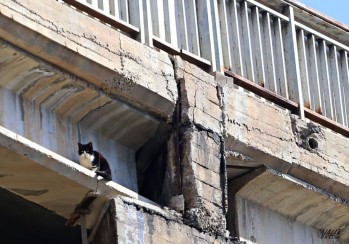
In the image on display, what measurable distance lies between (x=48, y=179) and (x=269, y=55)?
2505mm

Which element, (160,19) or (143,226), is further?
(160,19)

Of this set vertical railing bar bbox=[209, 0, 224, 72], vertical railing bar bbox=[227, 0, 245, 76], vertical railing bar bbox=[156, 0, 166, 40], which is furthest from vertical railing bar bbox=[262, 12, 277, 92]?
vertical railing bar bbox=[156, 0, 166, 40]

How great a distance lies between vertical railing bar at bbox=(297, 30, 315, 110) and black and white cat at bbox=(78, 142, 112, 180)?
2.36 meters

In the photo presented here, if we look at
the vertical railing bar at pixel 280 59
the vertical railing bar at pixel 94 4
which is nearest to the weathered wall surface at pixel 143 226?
the vertical railing bar at pixel 94 4

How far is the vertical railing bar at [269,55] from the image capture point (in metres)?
12.4

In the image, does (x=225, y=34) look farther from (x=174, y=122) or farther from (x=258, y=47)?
(x=174, y=122)

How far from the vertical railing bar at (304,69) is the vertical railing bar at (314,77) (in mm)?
53

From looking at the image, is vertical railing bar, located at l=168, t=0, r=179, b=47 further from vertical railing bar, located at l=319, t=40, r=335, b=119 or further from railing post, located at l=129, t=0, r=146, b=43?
vertical railing bar, located at l=319, t=40, r=335, b=119

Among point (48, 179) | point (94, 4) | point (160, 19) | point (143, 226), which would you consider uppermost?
point (160, 19)

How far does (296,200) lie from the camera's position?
12.2m

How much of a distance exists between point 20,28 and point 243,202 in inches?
97.2

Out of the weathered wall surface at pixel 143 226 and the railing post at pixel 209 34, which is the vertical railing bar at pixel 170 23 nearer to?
the railing post at pixel 209 34

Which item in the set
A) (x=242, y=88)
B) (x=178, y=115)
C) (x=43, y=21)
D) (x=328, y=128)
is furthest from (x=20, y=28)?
(x=328, y=128)

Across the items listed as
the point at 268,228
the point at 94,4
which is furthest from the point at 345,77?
the point at 94,4
